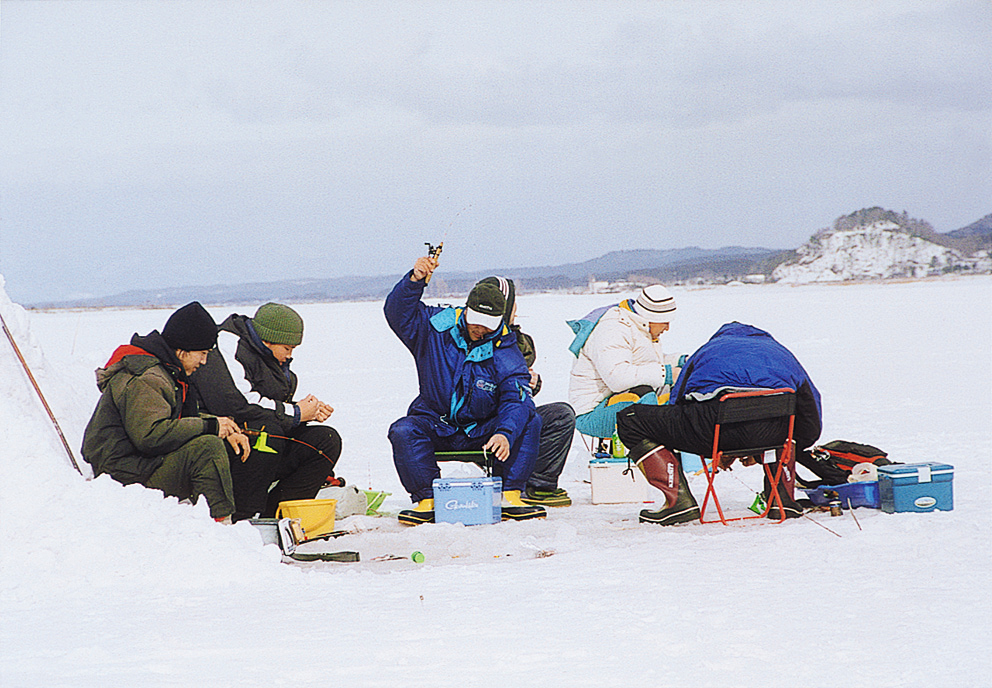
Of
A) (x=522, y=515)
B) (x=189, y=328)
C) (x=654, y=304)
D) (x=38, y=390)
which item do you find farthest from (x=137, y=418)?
(x=654, y=304)

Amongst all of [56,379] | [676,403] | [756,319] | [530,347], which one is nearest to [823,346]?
[756,319]

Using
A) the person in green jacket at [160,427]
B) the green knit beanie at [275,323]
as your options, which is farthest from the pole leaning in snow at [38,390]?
the green knit beanie at [275,323]

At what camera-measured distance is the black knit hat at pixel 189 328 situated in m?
4.07

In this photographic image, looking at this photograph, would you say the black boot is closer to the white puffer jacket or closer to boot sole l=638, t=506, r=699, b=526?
boot sole l=638, t=506, r=699, b=526

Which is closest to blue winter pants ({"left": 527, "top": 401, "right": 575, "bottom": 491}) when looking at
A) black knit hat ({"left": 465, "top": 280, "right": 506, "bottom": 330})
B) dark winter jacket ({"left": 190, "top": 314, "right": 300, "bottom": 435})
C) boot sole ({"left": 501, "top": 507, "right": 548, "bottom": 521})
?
boot sole ({"left": 501, "top": 507, "right": 548, "bottom": 521})

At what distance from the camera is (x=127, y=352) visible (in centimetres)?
400

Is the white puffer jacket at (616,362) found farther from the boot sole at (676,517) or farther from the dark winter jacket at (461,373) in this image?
the boot sole at (676,517)

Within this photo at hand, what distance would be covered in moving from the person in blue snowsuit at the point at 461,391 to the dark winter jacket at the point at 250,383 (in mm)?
567

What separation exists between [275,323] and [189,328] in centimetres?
69

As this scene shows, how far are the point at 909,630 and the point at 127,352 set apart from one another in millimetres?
3000

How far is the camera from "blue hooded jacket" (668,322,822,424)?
14.5 feet

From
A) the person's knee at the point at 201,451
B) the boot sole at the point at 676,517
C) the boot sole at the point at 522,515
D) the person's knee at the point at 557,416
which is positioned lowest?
the boot sole at the point at 522,515

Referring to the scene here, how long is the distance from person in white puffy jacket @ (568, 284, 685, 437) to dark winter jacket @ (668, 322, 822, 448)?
114 cm

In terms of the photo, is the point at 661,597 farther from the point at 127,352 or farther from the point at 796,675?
the point at 127,352
